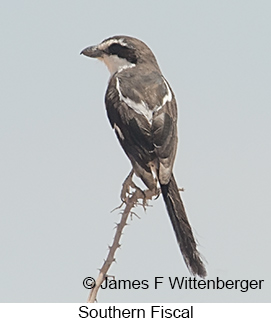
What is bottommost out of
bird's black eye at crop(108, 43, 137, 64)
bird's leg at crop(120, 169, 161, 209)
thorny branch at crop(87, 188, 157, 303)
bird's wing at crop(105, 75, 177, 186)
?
thorny branch at crop(87, 188, 157, 303)

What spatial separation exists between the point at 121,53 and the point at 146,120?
5.28ft

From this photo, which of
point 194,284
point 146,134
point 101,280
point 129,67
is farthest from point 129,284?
point 129,67

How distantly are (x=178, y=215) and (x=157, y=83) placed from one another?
178cm

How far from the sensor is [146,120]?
27.9 ft

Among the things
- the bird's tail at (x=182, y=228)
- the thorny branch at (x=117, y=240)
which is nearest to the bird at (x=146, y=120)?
the bird's tail at (x=182, y=228)

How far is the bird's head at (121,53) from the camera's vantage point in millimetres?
9828

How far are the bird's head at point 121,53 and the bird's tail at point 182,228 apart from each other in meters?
2.08

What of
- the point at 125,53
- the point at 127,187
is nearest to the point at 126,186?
the point at 127,187

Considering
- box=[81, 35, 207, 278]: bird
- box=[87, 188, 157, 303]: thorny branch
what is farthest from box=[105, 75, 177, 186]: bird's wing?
box=[87, 188, 157, 303]: thorny branch

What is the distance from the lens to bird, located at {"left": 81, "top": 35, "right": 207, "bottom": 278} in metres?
8.10

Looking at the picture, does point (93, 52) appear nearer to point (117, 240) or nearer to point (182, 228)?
point (182, 228)

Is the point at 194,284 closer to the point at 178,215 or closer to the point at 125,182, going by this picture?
the point at 178,215

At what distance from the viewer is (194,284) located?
25.9 ft

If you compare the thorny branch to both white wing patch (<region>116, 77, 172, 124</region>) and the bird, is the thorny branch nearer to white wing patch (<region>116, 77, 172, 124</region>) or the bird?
the bird
